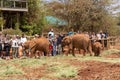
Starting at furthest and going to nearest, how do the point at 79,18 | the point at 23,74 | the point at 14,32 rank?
1. the point at 79,18
2. the point at 14,32
3. the point at 23,74

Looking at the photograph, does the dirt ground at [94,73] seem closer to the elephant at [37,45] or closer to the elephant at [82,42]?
the elephant at [37,45]

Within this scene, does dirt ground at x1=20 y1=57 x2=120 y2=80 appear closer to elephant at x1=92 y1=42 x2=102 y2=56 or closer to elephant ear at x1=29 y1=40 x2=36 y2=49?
elephant ear at x1=29 y1=40 x2=36 y2=49

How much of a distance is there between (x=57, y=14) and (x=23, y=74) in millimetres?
34908

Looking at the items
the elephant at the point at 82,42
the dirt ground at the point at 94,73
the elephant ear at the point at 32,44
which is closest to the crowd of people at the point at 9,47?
the elephant ear at the point at 32,44

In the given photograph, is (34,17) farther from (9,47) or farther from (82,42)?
(9,47)

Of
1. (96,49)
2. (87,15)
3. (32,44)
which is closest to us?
(32,44)

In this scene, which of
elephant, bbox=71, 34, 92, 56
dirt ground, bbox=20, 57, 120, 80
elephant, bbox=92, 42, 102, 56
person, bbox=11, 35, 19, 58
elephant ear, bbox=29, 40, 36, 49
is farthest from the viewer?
elephant, bbox=71, 34, 92, 56

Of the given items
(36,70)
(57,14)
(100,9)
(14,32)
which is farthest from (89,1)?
(36,70)

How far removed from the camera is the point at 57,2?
49.8 meters

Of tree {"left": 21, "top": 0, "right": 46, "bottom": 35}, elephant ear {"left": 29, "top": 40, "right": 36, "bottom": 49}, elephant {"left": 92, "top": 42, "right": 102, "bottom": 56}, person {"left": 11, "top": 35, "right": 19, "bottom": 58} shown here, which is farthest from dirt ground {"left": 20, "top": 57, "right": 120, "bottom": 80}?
tree {"left": 21, "top": 0, "right": 46, "bottom": 35}

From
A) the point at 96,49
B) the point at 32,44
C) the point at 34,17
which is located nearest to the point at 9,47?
the point at 32,44

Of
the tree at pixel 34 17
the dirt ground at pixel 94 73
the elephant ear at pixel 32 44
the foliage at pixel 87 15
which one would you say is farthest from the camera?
the foliage at pixel 87 15

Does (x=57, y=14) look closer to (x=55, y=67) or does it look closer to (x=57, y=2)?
(x=57, y=2)

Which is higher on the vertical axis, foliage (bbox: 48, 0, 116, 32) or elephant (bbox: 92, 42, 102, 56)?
foliage (bbox: 48, 0, 116, 32)
